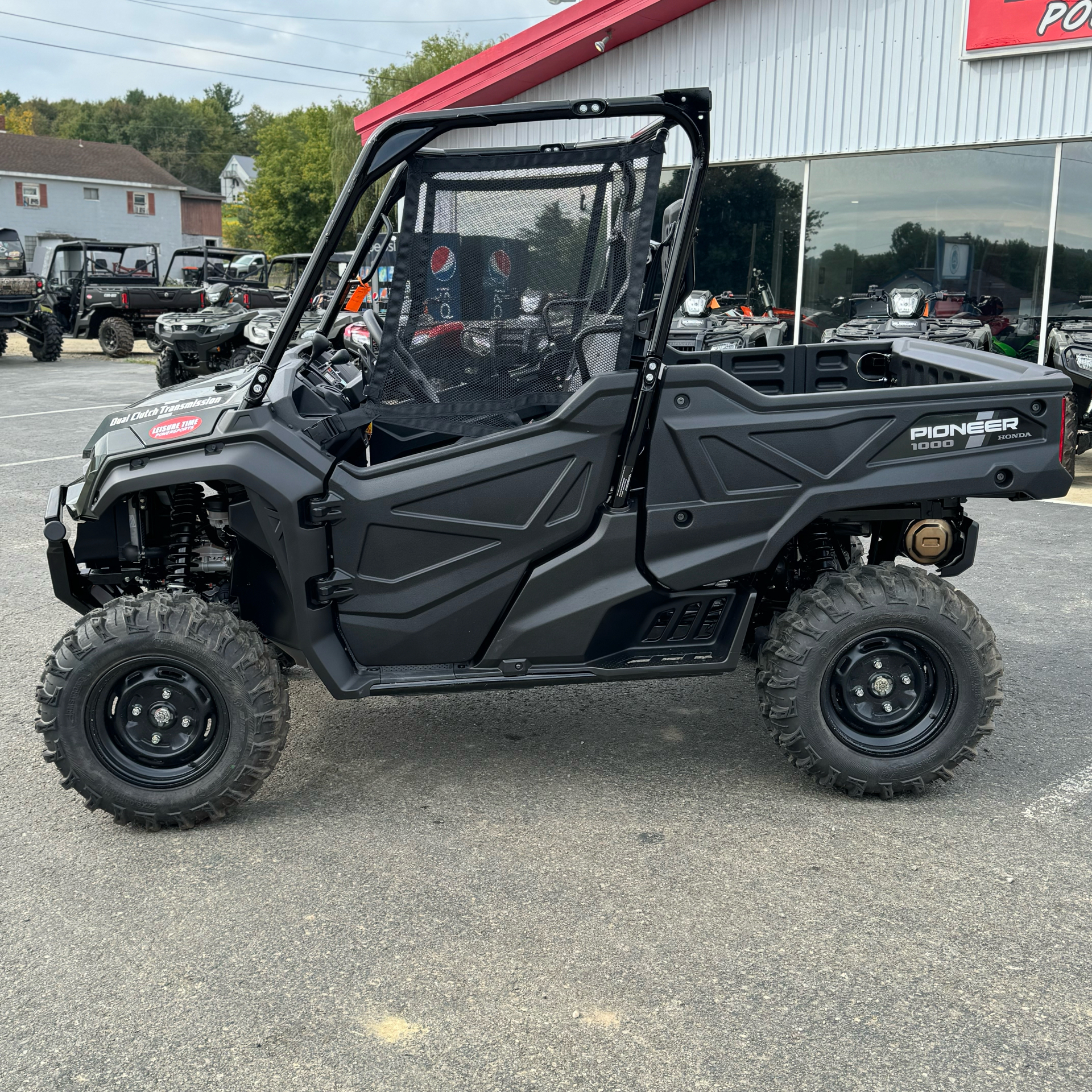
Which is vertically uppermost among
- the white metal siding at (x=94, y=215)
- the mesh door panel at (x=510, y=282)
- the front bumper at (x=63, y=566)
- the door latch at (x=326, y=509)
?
the white metal siding at (x=94, y=215)

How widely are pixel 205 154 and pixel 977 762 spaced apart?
388 feet

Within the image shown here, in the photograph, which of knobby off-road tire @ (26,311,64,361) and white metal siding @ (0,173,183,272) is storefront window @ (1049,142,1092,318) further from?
white metal siding @ (0,173,183,272)

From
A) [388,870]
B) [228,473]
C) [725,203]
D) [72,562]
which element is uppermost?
[725,203]

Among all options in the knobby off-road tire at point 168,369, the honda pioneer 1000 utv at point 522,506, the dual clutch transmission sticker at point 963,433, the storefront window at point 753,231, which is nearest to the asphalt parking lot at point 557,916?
the honda pioneer 1000 utv at point 522,506

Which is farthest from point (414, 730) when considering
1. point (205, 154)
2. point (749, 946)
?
point (205, 154)

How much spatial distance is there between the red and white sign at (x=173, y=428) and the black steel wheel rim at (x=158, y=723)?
27.6 inches

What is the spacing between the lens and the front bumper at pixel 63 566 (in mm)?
3789

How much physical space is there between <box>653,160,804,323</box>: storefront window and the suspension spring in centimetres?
1088

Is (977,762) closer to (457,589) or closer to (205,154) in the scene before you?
(457,589)

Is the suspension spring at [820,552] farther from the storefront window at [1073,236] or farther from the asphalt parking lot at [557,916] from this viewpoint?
the storefront window at [1073,236]

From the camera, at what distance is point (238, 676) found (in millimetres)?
3539

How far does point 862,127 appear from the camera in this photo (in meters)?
13.5

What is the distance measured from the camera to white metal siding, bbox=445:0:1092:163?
40.2 feet

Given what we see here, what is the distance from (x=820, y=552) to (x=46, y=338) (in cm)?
1986
